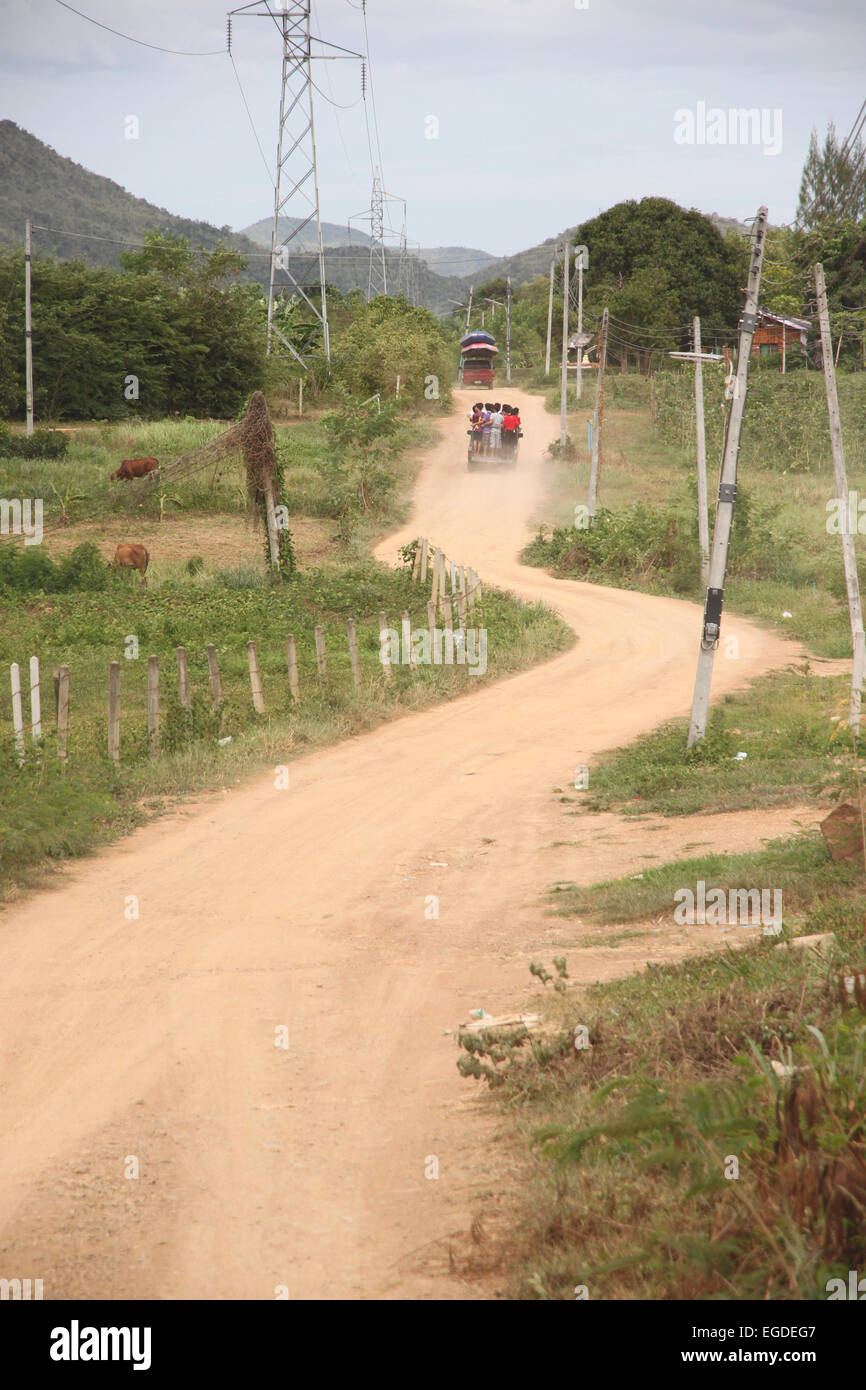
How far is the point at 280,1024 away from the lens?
275 inches

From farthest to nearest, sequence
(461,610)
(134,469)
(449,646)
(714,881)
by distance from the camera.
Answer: (134,469)
(461,610)
(449,646)
(714,881)

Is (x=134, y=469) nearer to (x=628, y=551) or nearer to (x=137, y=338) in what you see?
(x=628, y=551)

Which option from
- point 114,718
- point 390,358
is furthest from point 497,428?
point 114,718

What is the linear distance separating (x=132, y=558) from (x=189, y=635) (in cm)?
530

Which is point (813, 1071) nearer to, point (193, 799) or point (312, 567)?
point (193, 799)

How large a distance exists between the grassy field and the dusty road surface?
0.70 meters

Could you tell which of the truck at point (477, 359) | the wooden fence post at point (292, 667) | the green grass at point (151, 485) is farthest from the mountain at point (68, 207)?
the wooden fence post at point (292, 667)

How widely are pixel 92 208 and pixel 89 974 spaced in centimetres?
12186

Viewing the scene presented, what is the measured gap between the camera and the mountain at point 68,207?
10421 cm

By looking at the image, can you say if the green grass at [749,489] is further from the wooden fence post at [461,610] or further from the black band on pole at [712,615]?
the black band on pole at [712,615]

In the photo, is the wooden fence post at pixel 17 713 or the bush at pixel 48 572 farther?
the bush at pixel 48 572

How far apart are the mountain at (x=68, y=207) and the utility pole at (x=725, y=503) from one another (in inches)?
3801

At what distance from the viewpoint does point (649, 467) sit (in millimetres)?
44062

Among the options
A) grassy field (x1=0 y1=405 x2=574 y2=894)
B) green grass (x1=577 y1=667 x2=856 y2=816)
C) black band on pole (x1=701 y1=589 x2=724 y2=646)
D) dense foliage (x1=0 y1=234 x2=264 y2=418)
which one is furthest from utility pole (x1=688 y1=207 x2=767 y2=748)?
dense foliage (x1=0 y1=234 x2=264 y2=418)
